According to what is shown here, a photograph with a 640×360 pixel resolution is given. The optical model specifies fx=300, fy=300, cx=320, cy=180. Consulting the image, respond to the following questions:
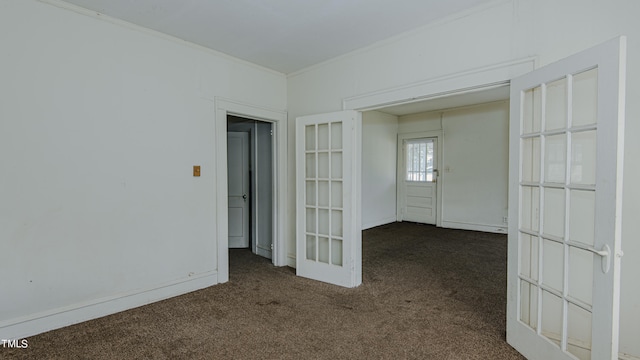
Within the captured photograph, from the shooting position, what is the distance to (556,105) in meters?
1.94

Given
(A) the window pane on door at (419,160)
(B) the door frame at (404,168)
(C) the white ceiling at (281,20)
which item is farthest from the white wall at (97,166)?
(A) the window pane on door at (419,160)

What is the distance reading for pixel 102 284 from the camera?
2.71 meters

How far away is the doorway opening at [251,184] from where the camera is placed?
181 inches

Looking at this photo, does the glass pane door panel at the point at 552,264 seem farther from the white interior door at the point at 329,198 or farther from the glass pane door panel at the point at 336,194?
the glass pane door panel at the point at 336,194

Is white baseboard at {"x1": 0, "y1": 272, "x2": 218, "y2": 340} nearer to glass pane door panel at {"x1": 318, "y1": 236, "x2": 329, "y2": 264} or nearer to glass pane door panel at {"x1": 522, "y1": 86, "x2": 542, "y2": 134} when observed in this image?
glass pane door panel at {"x1": 318, "y1": 236, "x2": 329, "y2": 264}

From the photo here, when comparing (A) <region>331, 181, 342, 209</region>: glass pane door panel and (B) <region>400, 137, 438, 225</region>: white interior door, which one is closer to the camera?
(A) <region>331, 181, 342, 209</region>: glass pane door panel

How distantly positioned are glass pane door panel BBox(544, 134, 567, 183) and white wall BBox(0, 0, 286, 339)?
310 centimetres

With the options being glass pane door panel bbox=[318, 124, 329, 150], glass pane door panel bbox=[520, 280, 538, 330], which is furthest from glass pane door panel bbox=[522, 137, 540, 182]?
glass pane door panel bbox=[318, 124, 329, 150]

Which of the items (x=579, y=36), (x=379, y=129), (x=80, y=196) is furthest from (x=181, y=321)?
(x=379, y=129)

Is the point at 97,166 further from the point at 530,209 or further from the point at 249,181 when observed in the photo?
the point at 530,209

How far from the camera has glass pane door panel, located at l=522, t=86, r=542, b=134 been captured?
205 centimetres

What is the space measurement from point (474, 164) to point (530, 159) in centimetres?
473

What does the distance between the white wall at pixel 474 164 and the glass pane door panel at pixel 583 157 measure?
4719mm

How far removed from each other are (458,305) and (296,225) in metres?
2.02
